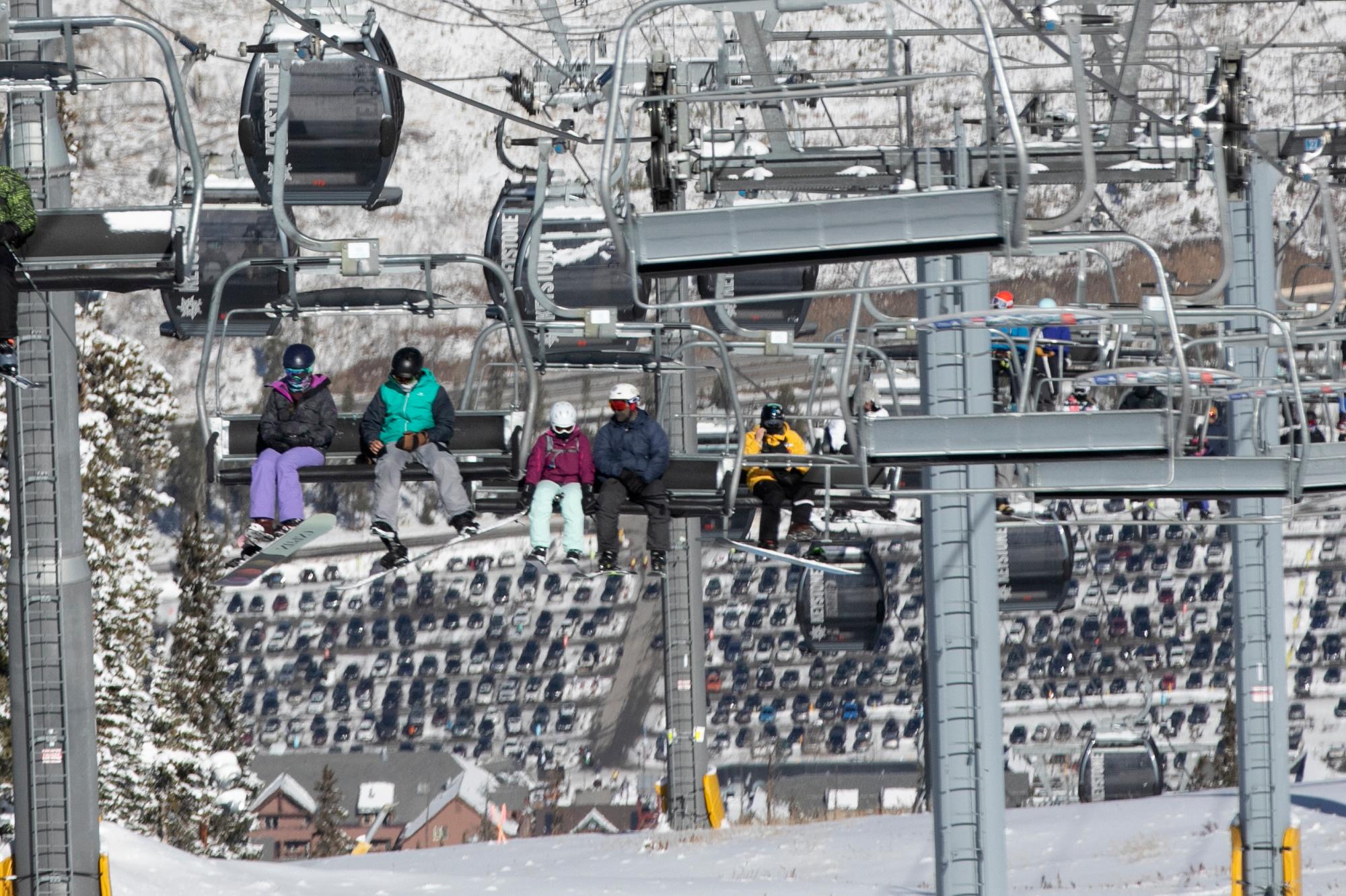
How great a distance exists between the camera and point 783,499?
12945mm

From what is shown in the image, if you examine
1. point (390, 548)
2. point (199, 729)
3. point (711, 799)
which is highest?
point (390, 548)

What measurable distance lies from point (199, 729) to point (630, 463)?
22.9 metres

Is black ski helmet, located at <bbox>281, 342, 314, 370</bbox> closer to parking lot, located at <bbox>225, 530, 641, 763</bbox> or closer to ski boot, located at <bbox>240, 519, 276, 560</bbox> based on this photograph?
ski boot, located at <bbox>240, 519, 276, 560</bbox>

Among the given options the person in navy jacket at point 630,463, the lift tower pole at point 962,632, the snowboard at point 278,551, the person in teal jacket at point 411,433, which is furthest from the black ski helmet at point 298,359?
the lift tower pole at point 962,632

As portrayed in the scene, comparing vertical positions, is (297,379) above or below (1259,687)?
above

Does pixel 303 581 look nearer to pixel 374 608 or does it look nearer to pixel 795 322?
pixel 374 608

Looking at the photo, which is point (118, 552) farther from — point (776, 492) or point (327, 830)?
point (327, 830)

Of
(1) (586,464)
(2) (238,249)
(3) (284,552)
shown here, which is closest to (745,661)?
(2) (238,249)

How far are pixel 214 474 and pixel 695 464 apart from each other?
108 inches

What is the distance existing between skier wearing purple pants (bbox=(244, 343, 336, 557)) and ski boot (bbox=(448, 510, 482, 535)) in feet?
2.44

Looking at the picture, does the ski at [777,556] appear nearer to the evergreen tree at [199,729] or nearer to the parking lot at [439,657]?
the evergreen tree at [199,729]

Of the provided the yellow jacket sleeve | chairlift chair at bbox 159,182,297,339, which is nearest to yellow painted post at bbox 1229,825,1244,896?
the yellow jacket sleeve

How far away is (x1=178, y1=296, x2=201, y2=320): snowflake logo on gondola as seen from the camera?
544 inches

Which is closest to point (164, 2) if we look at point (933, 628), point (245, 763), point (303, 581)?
point (303, 581)
